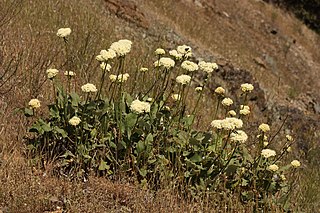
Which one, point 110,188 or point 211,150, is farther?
point 211,150

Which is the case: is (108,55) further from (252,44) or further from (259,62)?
(252,44)

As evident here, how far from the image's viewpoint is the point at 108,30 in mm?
7945

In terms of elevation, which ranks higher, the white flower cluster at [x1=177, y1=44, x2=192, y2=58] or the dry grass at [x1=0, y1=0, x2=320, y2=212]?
the white flower cluster at [x1=177, y1=44, x2=192, y2=58]

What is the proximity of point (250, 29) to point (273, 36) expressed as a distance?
3.28ft

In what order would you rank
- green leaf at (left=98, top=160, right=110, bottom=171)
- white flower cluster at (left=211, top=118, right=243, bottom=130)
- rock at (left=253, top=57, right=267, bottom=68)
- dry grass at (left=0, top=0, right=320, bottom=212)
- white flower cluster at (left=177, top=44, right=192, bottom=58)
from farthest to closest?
rock at (left=253, top=57, right=267, bottom=68)
white flower cluster at (left=177, top=44, right=192, bottom=58)
green leaf at (left=98, top=160, right=110, bottom=171)
white flower cluster at (left=211, top=118, right=243, bottom=130)
dry grass at (left=0, top=0, right=320, bottom=212)

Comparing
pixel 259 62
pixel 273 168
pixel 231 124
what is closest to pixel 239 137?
pixel 231 124

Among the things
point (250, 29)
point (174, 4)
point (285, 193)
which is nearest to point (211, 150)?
point (285, 193)

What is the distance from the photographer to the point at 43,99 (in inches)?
187

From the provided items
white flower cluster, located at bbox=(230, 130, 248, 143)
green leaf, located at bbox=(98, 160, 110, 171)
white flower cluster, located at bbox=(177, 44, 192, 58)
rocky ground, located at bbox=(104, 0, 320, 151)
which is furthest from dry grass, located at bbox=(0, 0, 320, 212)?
rocky ground, located at bbox=(104, 0, 320, 151)

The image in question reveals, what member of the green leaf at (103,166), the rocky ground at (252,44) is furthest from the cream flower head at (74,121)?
the rocky ground at (252,44)

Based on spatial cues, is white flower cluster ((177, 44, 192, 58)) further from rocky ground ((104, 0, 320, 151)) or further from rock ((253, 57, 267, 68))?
rock ((253, 57, 267, 68))

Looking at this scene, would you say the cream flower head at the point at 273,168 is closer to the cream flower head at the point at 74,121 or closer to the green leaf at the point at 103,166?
the green leaf at the point at 103,166

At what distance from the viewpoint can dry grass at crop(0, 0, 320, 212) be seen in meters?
3.38

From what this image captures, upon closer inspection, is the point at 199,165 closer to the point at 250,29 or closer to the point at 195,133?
the point at 195,133
